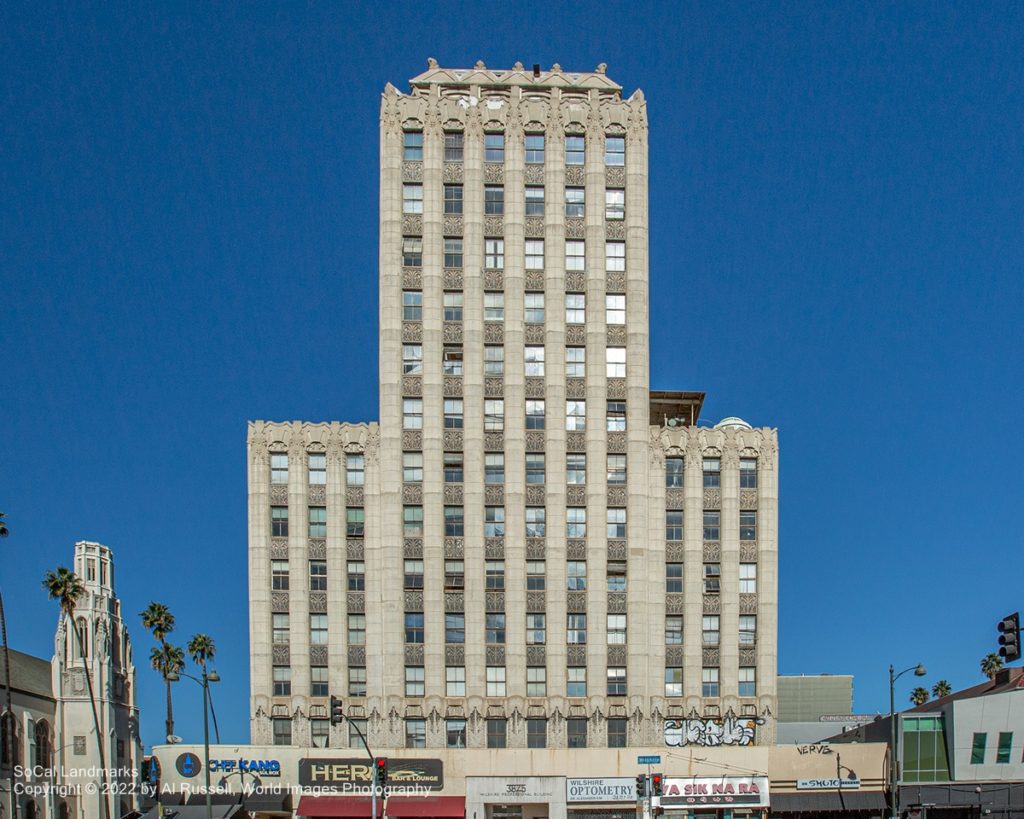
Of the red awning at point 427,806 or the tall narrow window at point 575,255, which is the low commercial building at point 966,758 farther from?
the tall narrow window at point 575,255

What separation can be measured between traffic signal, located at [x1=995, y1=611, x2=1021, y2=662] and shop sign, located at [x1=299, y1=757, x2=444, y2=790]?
44.6 meters

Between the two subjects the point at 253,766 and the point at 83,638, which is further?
the point at 83,638

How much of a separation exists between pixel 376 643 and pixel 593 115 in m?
37.0

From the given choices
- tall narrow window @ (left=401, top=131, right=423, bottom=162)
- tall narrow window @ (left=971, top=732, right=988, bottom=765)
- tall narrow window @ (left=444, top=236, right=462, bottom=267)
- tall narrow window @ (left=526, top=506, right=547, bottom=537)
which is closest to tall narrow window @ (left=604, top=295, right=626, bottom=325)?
tall narrow window @ (left=444, top=236, right=462, bottom=267)

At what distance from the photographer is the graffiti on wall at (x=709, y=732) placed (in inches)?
2931

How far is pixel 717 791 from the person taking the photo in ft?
241

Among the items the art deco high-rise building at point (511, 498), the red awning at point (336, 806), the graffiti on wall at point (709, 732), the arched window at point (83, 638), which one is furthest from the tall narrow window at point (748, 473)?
the arched window at point (83, 638)

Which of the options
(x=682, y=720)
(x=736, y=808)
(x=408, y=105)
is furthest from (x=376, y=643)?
(x=408, y=105)

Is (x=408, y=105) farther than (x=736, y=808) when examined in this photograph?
Yes

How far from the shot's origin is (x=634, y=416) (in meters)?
77.5

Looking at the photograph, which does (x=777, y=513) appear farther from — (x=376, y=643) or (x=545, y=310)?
(x=376, y=643)

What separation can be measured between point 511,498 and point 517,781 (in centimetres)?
1717

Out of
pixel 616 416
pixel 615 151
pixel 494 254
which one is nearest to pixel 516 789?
pixel 616 416

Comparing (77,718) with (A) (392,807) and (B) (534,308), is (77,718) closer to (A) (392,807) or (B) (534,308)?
(A) (392,807)
